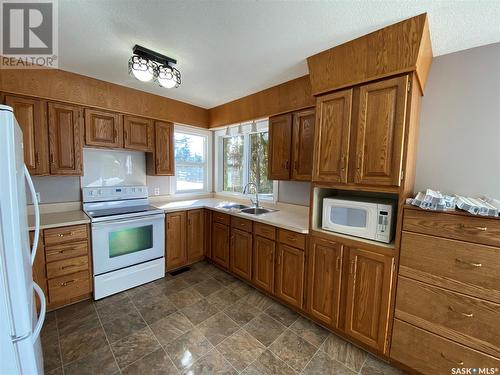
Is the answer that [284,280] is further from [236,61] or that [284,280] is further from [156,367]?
[236,61]

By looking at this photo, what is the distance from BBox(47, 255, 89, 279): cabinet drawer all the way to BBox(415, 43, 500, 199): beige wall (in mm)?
3361

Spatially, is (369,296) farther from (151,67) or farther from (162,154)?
(162,154)

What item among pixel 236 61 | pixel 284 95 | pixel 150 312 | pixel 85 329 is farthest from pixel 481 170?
pixel 85 329

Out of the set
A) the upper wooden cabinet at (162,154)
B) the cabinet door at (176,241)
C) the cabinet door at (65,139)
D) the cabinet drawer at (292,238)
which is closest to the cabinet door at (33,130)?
the cabinet door at (65,139)

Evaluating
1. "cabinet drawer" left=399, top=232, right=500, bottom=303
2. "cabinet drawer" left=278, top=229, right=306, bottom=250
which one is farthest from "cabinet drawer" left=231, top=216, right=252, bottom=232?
"cabinet drawer" left=399, top=232, right=500, bottom=303

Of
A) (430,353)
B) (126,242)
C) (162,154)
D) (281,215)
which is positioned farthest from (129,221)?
(430,353)

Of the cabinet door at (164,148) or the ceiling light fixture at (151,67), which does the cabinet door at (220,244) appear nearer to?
the cabinet door at (164,148)

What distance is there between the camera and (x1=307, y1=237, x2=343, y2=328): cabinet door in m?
1.83

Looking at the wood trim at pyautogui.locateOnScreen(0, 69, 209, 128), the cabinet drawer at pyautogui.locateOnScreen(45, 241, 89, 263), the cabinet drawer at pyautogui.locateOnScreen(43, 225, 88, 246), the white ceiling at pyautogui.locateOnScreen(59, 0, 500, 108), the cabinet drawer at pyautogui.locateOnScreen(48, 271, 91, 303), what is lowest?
the cabinet drawer at pyautogui.locateOnScreen(48, 271, 91, 303)

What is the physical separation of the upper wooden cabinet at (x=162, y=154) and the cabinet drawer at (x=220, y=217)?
90 centimetres

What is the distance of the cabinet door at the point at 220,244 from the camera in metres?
2.87

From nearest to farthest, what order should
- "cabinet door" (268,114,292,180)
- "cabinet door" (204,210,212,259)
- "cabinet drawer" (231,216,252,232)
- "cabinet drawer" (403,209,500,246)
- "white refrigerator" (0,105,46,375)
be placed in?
"white refrigerator" (0,105,46,375)
"cabinet drawer" (403,209,500,246)
"cabinet door" (268,114,292,180)
"cabinet drawer" (231,216,252,232)
"cabinet door" (204,210,212,259)

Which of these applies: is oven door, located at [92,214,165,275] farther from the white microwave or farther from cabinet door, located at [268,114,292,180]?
the white microwave

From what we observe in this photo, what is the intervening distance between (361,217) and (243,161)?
2.17 m
